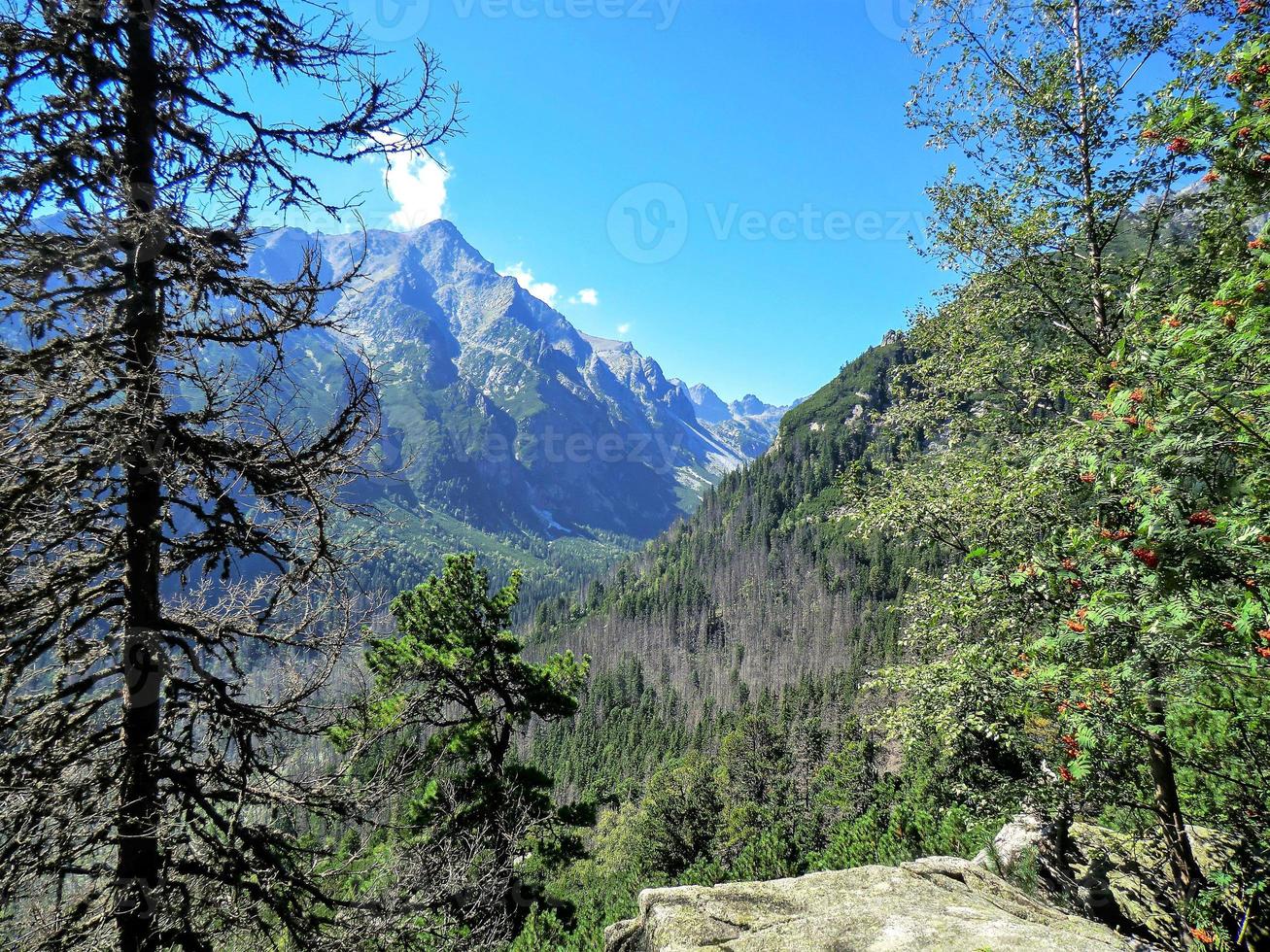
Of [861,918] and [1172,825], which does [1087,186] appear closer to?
[1172,825]

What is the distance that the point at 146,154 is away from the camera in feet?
13.7

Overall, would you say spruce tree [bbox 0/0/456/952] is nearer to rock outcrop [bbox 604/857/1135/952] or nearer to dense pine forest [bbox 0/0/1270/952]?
dense pine forest [bbox 0/0/1270/952]

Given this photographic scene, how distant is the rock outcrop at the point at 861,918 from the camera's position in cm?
418

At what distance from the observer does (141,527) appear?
4043 millimetres

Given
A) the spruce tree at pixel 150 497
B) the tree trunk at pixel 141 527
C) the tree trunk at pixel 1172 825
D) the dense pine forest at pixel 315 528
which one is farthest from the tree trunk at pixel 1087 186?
the tree trunk at pixel 141 527

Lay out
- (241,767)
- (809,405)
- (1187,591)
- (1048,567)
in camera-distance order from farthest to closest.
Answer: (809,405) → (1048,567) → (241,767) → (1187,591)

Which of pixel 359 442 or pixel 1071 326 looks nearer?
pixel 359 442

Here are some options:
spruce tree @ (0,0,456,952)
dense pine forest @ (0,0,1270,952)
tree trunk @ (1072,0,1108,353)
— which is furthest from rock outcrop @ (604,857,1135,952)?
tree trunk @ (1072,0,1108,353)

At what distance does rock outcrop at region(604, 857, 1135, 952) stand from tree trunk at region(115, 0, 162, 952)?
12.6ft

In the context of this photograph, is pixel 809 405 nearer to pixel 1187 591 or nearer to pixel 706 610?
pixel 706 610

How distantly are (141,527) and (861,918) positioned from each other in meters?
6.32

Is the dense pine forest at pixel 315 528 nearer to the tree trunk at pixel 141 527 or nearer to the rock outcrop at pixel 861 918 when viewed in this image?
the tree trunk at pixel 141 527

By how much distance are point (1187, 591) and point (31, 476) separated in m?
7.38

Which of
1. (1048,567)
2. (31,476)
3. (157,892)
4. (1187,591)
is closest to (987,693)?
(1048,567)
